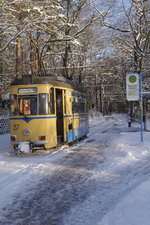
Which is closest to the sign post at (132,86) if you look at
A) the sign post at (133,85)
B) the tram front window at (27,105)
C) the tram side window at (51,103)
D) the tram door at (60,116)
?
the sign post at (133,85)

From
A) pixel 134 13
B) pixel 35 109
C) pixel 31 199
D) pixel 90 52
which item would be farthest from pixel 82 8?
pixel 31 199

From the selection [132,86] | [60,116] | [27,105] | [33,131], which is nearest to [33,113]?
[27,105]

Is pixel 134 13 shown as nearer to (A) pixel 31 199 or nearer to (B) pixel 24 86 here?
(B) pixel 24 86

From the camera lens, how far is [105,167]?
27.6 feet

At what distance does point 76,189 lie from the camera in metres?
6.35

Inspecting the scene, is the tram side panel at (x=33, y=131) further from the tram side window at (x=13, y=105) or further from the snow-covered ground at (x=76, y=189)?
the snow-covered ground at (x=76, y=189)

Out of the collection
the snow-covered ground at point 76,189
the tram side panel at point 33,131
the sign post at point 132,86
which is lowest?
the snow-covered ground at point 76,189

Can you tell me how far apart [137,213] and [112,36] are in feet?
71.9

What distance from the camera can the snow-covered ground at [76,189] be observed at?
4707 mm

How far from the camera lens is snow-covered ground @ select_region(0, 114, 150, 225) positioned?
471 centimetres

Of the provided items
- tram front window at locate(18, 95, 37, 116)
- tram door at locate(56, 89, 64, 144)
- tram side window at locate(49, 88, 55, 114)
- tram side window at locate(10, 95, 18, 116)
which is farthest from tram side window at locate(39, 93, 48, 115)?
tram door at locate(56, 89, 64, 144)

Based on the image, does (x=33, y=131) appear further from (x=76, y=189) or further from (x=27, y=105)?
(x=76, y=189)

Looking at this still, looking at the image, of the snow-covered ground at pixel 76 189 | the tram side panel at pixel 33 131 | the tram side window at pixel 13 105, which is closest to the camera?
the snow-covered ground at pixel 76 189

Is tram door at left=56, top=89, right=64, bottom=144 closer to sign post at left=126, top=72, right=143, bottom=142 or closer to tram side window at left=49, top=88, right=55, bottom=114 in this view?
tram side window at left=49, top=88, right=55, bottom=114
